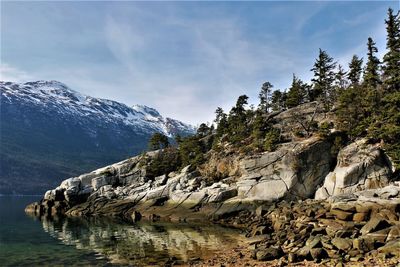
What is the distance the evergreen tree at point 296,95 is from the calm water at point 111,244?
177 feet

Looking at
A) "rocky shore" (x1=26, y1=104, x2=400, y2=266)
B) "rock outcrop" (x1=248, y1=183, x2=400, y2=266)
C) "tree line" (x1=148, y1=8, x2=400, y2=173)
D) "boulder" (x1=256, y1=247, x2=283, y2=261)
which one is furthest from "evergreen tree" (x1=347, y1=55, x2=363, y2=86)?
"boulder" (x1=256, y1=247, x2=283, y2=261)

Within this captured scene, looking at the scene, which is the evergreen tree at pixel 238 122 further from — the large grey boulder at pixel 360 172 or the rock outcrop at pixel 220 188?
the large grey boulder at pixel 360 172

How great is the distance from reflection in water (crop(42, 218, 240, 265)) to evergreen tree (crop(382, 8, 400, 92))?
121 ft

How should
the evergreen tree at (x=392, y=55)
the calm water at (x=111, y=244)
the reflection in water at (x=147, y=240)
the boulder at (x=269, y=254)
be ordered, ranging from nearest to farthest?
the boulder at (x=269, y=254), the calm water at (x=111, y=244), the reflection in water at (x=147, y=240), the evergreen tree at (x=392, y=55)

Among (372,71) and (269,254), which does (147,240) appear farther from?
(372,71)

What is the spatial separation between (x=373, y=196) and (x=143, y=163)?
72.2m

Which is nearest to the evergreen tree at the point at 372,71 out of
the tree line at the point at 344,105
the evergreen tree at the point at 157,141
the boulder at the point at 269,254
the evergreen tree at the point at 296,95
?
the tree line at the point at 344,105

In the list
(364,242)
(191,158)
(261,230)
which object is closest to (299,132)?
(191,158)

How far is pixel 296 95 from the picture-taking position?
334 ft

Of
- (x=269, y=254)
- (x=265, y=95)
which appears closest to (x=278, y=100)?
(x=265, y=95)

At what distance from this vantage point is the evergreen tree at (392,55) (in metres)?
58.5

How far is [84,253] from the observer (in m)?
40.4

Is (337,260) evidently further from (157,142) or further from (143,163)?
(157,142)

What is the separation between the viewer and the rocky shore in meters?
31.9
